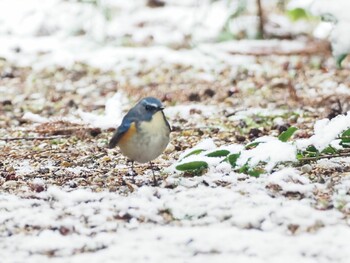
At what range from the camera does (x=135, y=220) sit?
2.84 m

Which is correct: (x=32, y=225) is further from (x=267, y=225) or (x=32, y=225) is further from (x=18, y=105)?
(x=18, y=105)

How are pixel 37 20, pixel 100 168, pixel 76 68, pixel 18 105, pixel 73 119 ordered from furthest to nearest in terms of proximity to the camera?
pixel 37 20 → pixel 76 68 → pixel 18 105 → pixel 73 119 → pixel 100 168

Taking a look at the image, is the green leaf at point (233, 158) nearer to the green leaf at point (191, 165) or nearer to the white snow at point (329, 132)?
the green leaf at point (191, 165)

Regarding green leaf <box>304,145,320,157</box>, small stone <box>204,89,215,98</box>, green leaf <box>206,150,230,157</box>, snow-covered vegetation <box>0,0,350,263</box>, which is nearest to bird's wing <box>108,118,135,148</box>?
snow-covered vegetation <box>0,0,350,263</box>

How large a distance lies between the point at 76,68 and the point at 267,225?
4.00 metres

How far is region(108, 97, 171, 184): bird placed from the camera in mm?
3268

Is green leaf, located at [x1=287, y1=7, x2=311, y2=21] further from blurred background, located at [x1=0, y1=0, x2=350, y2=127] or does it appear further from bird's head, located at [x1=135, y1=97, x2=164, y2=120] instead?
bird's head, located at [x1=135, y1=97, x2=164, y2=120]

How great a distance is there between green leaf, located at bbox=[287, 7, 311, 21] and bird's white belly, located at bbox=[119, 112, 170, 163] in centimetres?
354

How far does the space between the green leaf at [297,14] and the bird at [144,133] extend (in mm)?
3509

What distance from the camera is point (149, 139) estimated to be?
10.7 ft

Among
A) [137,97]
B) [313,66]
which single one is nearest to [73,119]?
[137,97]

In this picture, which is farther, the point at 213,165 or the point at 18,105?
the point at 18,105

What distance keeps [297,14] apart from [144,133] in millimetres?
3820

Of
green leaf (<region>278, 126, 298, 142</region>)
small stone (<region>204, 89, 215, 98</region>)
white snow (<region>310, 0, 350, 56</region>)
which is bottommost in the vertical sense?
small stone (<region>204, 89, 215, 98</region>)
